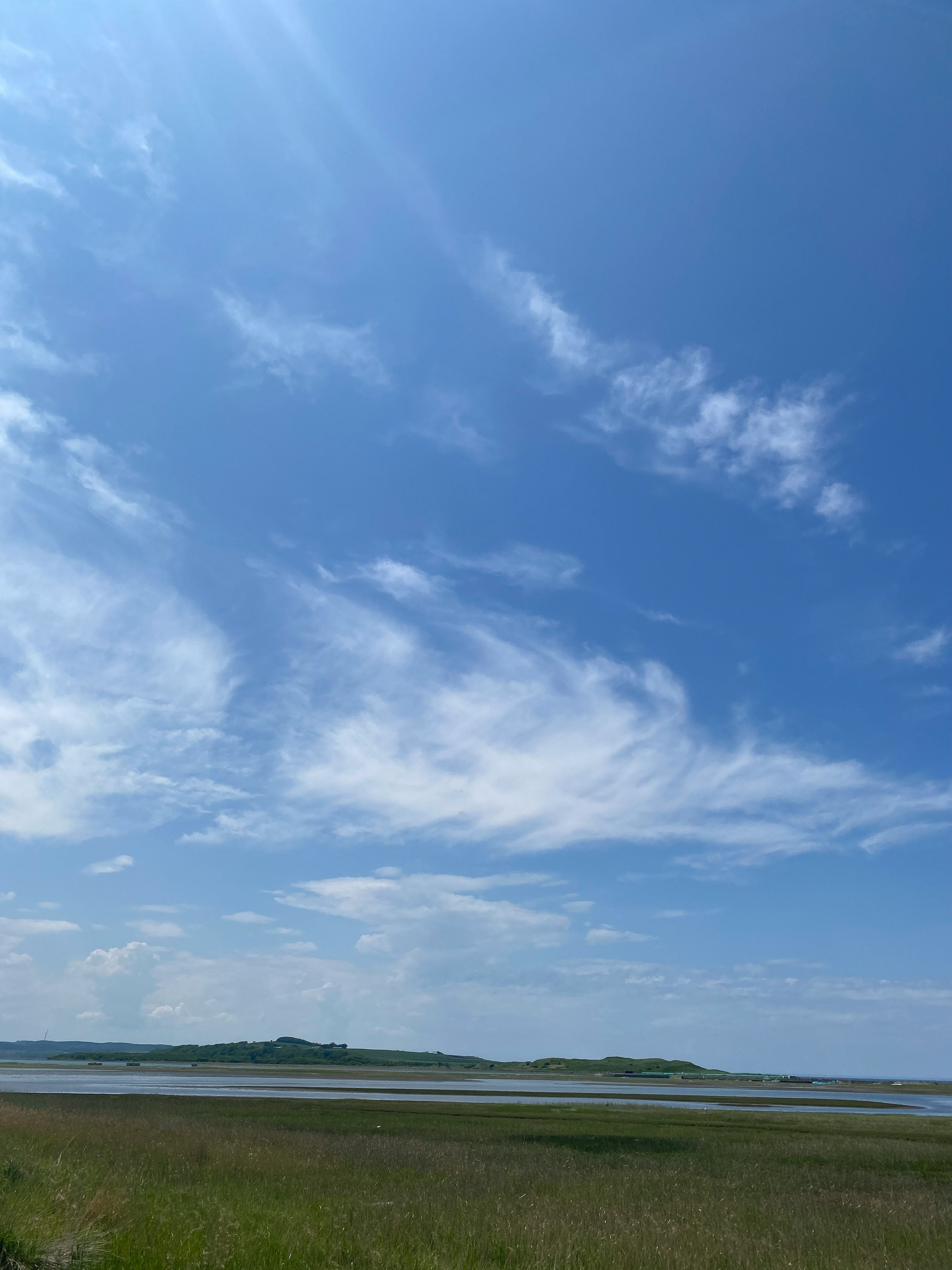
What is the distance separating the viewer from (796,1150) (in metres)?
40.5

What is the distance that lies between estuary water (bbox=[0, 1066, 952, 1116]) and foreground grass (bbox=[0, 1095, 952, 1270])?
134ft

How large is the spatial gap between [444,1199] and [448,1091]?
93.1m

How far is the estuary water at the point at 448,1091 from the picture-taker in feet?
262

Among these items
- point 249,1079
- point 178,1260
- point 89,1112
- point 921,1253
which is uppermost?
point 178,1260

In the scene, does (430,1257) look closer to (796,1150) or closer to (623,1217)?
(623,1217)

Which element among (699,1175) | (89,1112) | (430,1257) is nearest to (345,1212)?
A: (430,1257)

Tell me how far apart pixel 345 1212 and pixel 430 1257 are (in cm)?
553

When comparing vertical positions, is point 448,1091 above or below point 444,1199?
below

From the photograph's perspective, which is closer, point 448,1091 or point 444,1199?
point 444,1199

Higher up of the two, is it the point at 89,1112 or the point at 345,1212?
the point at 345,1212

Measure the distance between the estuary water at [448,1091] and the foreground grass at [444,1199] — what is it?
4098cm

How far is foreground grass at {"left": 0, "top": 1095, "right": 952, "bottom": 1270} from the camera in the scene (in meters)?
12.7

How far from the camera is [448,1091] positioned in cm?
10119

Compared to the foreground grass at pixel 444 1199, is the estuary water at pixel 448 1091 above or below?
below
